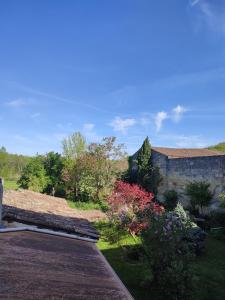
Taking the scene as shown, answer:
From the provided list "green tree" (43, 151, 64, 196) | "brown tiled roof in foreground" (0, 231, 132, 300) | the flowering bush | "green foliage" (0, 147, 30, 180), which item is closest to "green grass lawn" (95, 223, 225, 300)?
the flowering bush

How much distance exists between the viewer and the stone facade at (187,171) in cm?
2015

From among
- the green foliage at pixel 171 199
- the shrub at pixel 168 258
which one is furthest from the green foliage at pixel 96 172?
the shrub at pixel 168 258

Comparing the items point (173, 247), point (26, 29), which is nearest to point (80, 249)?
point (173, 247)

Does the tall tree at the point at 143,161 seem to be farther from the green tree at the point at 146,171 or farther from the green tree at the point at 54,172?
the green tree at the point at 54,172

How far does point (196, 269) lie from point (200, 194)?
9.34 metres

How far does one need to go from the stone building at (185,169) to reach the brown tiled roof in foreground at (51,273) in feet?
56.5

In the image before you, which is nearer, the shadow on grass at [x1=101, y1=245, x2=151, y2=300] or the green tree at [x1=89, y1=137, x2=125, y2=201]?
the shadow on grass at [x1=101, y1=245, x2=151, y2=300]

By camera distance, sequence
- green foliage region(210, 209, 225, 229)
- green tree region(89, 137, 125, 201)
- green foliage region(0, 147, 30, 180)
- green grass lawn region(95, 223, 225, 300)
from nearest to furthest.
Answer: green grass lawn region(95, 223, 225, 300) < green foliage region(210, 209, 225, 229) < green tree region(89, 137, 125, 201) < green foliage region(0, 147, 30, 180)

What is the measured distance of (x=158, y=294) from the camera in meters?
8.55

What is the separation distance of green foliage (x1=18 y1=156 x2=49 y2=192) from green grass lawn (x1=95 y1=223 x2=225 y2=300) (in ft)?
50.7

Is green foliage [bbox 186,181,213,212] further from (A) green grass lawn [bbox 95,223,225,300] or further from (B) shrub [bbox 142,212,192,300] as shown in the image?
(B) shrub [bbox 142,212,192,300]

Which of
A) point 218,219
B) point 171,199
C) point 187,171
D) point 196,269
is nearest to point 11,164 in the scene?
point 171,199

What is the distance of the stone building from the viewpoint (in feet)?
66.2

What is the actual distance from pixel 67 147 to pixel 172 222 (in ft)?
101
